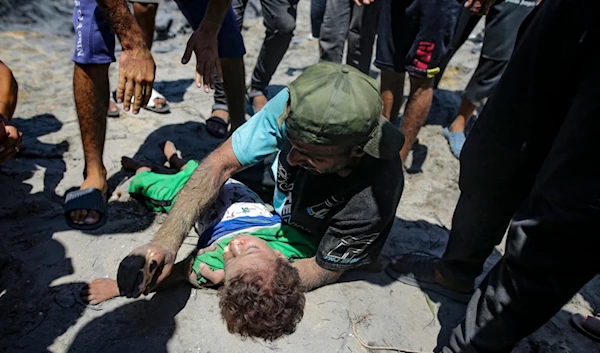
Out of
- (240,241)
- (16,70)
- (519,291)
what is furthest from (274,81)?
(519,291)

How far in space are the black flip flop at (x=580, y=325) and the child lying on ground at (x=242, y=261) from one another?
4.29 feet

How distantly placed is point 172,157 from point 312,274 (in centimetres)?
136

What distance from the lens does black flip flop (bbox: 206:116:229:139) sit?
11.4 feet

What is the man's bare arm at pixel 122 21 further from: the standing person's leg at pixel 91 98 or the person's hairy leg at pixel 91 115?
the person's hairy leg at pixel 91 115

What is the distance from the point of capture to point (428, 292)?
2.34 meters

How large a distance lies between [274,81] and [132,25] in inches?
105

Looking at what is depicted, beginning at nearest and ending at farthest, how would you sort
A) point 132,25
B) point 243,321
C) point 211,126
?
point 243,321 → point 132,25 → point 211,126

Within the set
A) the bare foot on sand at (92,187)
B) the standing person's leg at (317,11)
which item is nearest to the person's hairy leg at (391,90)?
the standing person's leg at (317,11)

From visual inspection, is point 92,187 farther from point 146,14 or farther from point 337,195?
point 337,195

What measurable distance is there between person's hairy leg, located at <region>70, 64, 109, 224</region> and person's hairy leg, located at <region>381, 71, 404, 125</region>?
5.90ft

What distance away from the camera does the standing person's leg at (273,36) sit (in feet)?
11.6

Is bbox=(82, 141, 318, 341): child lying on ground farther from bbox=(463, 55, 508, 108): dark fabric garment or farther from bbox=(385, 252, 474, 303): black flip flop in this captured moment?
bbox=(463, 55, 508, 108): dark fabric garment

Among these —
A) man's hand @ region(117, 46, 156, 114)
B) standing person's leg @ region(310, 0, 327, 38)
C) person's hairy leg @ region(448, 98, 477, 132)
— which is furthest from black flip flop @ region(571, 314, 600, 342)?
standing person's leg @ region(310, 0, 327, 38)

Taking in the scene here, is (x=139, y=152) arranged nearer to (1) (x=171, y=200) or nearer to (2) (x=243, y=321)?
(1) (x=171, y=200)
